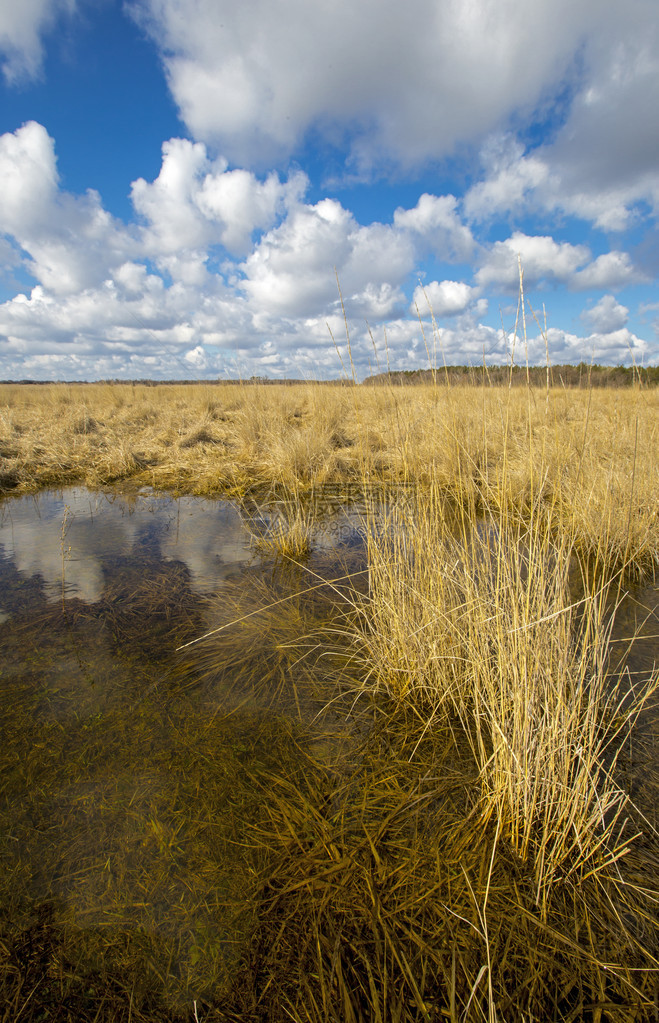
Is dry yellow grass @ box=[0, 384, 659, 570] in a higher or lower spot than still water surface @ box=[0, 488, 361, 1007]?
higher

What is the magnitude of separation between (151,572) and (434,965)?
9.20ft

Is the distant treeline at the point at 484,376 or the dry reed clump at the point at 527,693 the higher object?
the distant treeline at the point at 484,376

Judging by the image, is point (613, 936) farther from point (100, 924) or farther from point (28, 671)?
point (28, 671)

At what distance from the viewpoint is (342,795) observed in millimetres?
1488

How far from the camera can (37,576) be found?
3.14 m

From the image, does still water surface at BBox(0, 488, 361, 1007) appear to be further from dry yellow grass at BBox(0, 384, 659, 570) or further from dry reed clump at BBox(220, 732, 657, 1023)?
dry yellow grass at BBox(0, 384, 659, 570)

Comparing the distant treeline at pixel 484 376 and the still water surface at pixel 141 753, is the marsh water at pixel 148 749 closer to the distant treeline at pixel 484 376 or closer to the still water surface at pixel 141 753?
the still water surface at pixel 141 753

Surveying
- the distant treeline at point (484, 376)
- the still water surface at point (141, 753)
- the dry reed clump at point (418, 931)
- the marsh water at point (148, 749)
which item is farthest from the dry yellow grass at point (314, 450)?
the dry reed clump at point (418, 931)

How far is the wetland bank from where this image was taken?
1033mm

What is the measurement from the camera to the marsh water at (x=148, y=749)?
43.8 inches

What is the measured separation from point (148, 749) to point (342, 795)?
0.80 meters

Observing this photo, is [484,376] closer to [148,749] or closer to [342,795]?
[342,795]

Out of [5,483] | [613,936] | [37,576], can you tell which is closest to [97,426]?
[5,483]

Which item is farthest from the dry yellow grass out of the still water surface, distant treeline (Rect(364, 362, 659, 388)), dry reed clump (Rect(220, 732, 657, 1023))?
dry reed clump (Rect(220, 732, 657, 1023))
